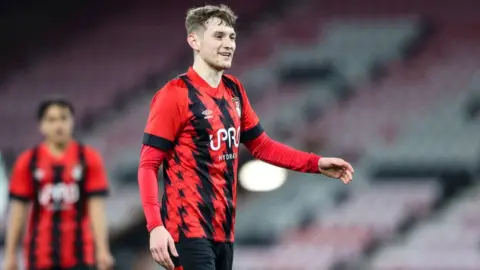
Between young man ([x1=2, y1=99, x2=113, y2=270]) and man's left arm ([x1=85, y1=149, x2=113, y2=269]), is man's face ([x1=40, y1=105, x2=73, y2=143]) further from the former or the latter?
man's left arm ([x1=85, y1=149, x2=113, y2=269])

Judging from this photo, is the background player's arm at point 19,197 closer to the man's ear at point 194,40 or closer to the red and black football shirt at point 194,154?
the red and black football shirt at point 194,154

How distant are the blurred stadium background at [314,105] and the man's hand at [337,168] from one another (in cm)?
618

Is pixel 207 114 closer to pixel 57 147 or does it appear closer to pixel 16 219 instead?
pixel 57 147

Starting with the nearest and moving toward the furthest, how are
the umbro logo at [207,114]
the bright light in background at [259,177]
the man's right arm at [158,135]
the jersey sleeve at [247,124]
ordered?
the man's right arm at [158,135] < the umbro logo at [207,114] < the jersey sleeve at [247,124] < the bright light in background at [259,177]

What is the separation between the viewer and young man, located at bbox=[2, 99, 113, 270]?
6.18 meters

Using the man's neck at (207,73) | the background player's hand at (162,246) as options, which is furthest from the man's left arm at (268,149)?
the background player's hand at (162,246)

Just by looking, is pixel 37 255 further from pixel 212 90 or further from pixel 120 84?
pixel 120 84

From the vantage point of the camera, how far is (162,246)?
3.74 meters

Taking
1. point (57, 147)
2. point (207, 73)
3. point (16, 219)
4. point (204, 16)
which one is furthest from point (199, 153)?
point (16, 219)

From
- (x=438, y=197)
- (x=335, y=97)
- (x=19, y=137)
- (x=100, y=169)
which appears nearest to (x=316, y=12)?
(x=335, y=97)

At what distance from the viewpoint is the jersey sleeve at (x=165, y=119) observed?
392 centimetres

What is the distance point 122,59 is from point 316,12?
96.5 inches

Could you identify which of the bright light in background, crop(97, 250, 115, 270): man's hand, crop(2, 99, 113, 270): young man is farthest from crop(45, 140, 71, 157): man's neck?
the bright light in background

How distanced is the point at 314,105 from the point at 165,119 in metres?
7.52
